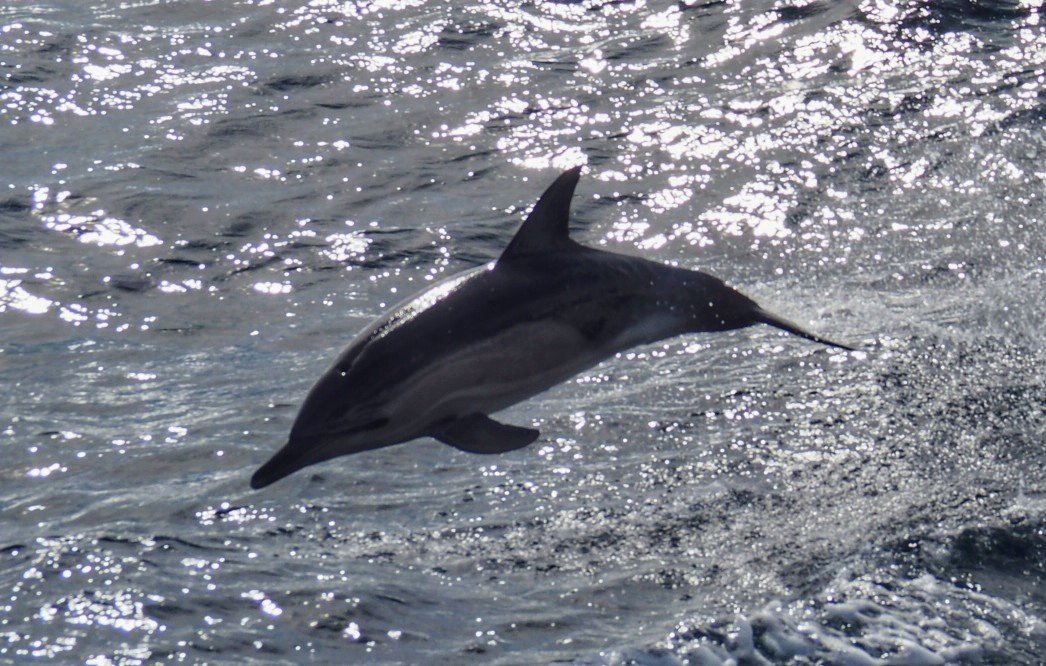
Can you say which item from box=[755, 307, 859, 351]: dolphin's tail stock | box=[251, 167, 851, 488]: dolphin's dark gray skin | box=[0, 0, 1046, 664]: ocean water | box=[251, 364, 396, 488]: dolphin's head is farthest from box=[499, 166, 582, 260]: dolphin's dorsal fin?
box=[0, 0, 1046, 664]: ocean water

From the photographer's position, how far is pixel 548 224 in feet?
19.8

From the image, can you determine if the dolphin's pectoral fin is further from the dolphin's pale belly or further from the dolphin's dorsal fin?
the dolphin's dorsal fin

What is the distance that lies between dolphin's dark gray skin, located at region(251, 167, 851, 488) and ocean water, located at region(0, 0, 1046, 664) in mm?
1094

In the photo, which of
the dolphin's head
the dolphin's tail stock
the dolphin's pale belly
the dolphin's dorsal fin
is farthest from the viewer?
the dolphin's tail stock

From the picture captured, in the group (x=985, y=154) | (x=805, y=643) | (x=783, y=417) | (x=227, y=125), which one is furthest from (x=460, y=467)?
(x=227, y=125)

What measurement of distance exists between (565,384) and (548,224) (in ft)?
9.50

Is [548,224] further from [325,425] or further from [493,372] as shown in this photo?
[325,425]

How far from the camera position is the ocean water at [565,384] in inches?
258

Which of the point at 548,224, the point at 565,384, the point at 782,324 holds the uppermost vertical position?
the point at 548,224

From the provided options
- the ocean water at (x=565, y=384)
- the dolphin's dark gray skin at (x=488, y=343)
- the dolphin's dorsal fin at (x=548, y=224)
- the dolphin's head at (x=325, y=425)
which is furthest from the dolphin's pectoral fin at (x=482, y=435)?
the ocean water at (x=565, y=384)

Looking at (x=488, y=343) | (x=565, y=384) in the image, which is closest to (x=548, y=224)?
(x=488, y=343)

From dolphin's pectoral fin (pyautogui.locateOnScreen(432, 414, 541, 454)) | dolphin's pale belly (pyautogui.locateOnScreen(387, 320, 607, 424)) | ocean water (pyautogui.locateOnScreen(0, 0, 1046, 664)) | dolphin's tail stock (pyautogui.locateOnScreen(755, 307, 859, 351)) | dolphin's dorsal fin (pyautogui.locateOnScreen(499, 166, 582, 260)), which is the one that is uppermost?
dolphin's dorsal fin (pyautogui.locateOnScreen(499, 166, 582, 260))

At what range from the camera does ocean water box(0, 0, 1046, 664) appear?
6543 millimetres

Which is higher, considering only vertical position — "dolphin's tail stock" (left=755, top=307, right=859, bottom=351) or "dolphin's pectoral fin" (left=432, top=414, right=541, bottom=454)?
"dolphin's pectoral fin" (left=432, top=414, right=541, bottom=454)
